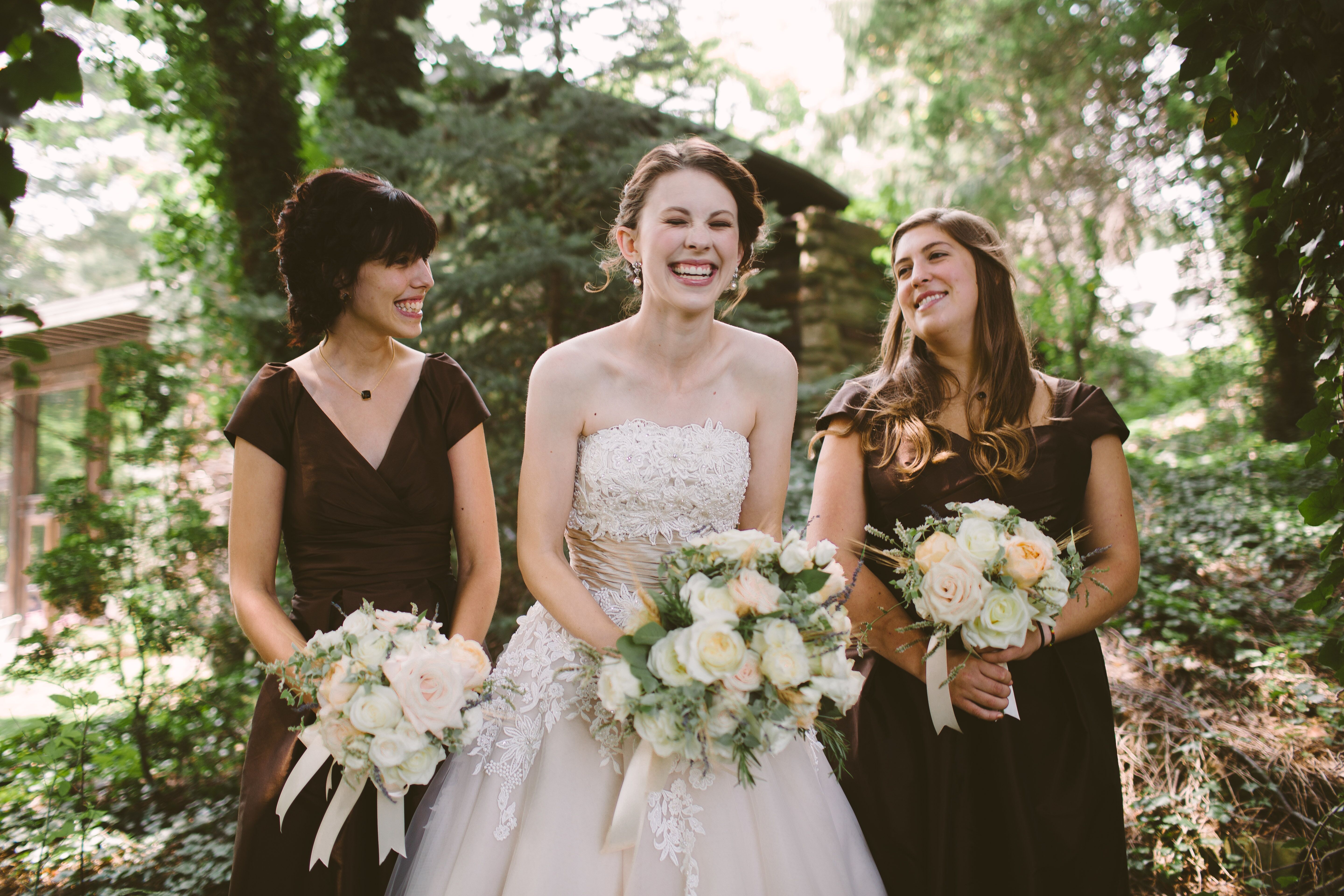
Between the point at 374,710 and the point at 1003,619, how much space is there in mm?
1437

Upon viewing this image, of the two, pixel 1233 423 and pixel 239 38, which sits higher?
pixel 239 38

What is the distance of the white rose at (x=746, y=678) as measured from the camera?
1.61m

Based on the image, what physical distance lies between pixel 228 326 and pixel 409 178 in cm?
179

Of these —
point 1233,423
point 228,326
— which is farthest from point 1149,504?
point 228,326

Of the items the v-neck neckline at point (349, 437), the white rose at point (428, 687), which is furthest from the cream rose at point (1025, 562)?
the v-neck neckline at point (349, 437)

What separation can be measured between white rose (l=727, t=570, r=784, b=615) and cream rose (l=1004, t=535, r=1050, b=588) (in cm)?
61

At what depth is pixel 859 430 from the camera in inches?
102

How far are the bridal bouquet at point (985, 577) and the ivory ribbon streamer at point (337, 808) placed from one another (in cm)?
130

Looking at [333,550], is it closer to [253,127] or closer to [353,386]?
[353,386]

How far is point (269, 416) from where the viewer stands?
225 cm

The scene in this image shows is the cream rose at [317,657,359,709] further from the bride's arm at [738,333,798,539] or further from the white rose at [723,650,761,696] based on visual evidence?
the bride's arm at [738,333,798,539]

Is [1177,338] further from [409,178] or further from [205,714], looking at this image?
[205,714]

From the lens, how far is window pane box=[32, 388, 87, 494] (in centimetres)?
1017

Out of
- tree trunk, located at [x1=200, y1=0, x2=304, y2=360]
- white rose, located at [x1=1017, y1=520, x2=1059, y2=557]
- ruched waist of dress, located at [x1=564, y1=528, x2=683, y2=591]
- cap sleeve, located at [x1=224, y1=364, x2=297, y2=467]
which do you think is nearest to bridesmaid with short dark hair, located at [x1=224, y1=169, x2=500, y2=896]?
cap sleeve, located at [x1=224, y1=364, x2=297, y2=467]
